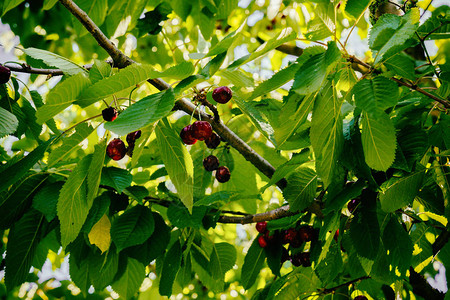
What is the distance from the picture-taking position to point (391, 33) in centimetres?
88

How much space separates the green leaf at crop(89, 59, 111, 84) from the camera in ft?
3.36

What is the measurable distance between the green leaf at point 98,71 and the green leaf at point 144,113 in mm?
201

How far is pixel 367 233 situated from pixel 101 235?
0.93 meters

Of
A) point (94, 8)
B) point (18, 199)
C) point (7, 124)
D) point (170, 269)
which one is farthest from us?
point (94, 8)

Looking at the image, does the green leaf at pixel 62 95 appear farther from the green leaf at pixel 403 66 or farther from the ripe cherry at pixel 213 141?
the green leaf at pixel 403 66

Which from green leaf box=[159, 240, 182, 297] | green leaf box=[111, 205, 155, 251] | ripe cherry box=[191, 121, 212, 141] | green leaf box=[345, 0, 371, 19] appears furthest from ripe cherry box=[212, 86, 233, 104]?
green leaf box=[159, 240, 182, 297]

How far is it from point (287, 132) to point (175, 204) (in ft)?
2.32

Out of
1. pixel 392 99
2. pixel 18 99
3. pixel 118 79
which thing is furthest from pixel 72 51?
pixel 392 99

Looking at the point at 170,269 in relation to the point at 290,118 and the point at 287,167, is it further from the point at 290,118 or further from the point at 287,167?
the point at 290,118

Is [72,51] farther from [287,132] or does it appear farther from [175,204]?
[287,132]

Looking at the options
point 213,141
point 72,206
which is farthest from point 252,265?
point 72,206

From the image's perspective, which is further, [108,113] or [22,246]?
[22,246]

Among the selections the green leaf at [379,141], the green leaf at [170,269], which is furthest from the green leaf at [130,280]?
the green leaf at [379,141]

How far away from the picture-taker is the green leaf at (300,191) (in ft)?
4.54
